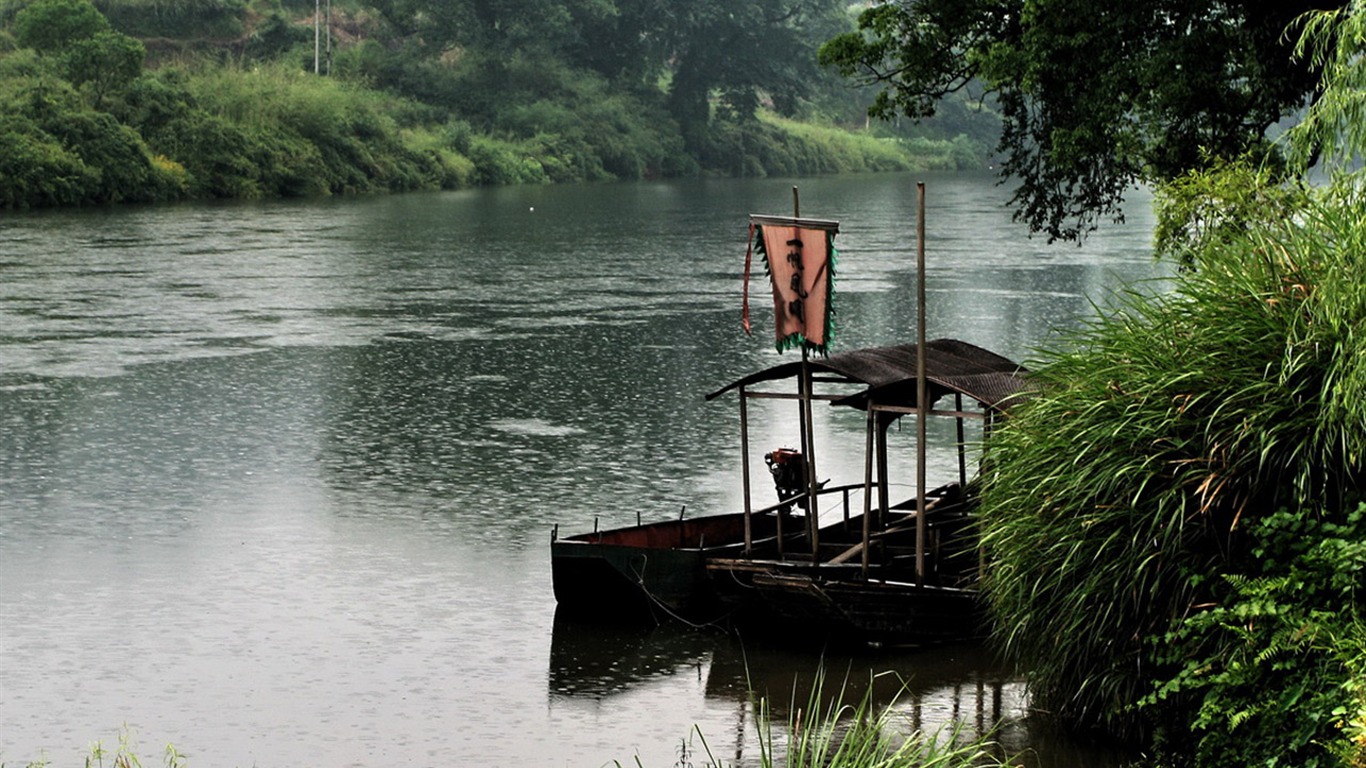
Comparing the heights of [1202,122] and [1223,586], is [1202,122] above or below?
above

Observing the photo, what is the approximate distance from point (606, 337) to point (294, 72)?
5980 centimetres

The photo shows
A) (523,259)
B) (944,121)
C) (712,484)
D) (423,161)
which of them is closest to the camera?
(712,484)

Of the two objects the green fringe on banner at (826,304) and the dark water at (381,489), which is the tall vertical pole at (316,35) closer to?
→ the dark water at (381,489)

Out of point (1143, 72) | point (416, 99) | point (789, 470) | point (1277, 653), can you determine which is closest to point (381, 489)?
point (789, 470)

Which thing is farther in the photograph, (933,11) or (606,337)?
(606,337)

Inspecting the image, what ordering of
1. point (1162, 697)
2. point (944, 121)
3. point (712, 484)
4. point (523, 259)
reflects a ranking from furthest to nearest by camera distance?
1. point (944, 121)
2. point (523, 259)
3. point (712, 484)
4. point (1162, 697)

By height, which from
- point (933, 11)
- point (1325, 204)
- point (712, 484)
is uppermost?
point (933, 11)

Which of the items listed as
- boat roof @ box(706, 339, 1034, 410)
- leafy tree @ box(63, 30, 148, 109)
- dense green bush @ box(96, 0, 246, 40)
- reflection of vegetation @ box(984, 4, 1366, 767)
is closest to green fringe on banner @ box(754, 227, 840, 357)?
boat roof @ box(706, 339, 1034, 410)

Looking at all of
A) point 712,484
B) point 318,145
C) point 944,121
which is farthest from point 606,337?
point 944,121

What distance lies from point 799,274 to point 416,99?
89.3 metres

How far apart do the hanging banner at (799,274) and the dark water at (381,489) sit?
8.73 feet

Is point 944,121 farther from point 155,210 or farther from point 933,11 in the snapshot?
point 933,11

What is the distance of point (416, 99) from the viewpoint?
10300 centimetres

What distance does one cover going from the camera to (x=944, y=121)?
483ft
